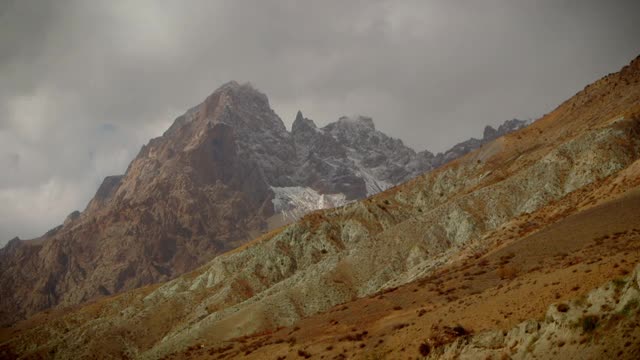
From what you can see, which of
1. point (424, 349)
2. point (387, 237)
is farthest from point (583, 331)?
point (387, 237)

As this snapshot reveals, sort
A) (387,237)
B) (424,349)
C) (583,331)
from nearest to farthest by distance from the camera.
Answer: (583,331) → (424,349) → (387,237)

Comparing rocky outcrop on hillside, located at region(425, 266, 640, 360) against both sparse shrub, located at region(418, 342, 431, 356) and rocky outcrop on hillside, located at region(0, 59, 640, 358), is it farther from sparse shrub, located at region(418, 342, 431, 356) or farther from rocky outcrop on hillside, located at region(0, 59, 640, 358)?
rocky outcrop on hillside, located at region(0, 59, 640, 358)

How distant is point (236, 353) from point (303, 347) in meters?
10.2

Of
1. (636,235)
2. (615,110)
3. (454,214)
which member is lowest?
(636,235)

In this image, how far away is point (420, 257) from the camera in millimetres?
79688

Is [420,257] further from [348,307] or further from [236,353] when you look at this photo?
[236,353]

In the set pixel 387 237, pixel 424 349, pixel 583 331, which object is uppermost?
pixel 387 237

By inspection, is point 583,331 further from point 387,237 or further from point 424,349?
point 387,237

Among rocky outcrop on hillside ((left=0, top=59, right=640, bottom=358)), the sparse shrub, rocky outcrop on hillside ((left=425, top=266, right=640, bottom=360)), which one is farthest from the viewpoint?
rocky outcrop on hillside ((left=0, top=59, right=640, bottom=358))

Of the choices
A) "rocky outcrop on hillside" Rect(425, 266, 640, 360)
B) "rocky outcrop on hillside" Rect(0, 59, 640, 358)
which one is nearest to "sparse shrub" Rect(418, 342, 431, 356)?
"rocky outcrop on hillside" Rect(425, 266, 640, 360)

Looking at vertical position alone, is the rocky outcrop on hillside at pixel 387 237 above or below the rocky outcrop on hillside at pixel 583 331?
above

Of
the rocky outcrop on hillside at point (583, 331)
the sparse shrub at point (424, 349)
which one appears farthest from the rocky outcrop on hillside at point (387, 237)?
the rocky outcrop on hillside at point (583, 331)

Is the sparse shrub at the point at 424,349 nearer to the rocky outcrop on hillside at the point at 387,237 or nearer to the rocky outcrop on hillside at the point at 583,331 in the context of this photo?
the rocky outcrop on hillside at the point at 583,331

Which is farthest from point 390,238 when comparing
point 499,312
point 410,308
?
point 499,312
